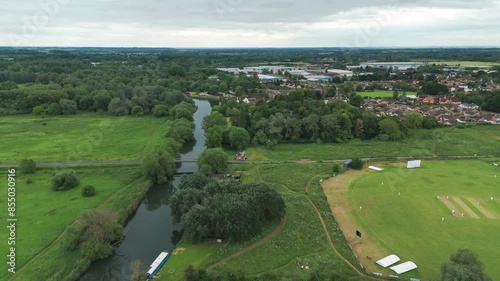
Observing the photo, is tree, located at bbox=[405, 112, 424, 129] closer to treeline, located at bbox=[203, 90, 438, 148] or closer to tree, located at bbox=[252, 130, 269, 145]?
treeline, located at bbox=[203, 90, 438, 148]

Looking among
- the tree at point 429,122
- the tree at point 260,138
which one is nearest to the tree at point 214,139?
the tree at point 260,138

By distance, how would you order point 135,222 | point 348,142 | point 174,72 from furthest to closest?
1. point 174,72
2. point 348,142
3. point 135,222

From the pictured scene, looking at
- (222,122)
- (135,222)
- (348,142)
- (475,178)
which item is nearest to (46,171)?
(135,222)

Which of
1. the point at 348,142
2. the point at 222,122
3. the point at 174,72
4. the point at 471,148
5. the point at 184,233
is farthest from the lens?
the point at 174,72

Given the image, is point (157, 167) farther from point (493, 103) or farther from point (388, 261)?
point (493, 103)

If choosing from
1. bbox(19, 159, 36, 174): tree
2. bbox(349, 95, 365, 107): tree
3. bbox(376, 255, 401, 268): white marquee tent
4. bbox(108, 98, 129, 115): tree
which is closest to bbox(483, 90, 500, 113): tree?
bbox(349, 95, 365, 107): tree

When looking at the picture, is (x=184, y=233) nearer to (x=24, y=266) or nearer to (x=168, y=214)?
(x=168, y=214)

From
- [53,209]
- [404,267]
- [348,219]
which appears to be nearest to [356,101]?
[348,219]
